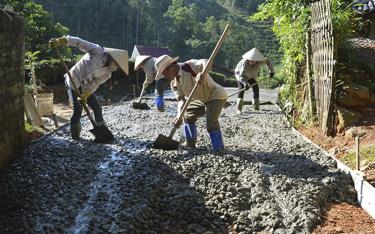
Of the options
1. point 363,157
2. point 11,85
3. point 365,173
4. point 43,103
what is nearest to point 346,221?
point 365,173

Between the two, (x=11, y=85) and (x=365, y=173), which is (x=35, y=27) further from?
(x=365, y=173)

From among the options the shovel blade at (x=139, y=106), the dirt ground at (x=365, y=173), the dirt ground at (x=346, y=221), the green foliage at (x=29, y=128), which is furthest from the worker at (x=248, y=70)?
the dirt ground at (x=346, y=221)

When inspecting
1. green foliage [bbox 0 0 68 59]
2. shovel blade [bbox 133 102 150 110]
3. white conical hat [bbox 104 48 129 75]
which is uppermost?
green foliage [bbox 0 0 68 59]

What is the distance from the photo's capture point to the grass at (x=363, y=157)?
5168mm

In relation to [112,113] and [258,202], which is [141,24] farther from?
[258,202]

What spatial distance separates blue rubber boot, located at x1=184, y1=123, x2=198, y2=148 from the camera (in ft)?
20.9

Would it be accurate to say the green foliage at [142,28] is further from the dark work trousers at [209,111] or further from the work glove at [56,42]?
the work glove at [56,42]

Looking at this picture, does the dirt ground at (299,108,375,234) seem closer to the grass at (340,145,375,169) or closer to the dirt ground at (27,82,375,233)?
the dirt ground at (27,82,375,233)

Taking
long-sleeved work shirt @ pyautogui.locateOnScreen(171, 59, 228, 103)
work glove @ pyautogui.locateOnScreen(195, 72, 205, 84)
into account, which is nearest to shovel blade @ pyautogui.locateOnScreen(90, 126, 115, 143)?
long-sleeved work shirt @ pyautogui.locateOnScreen(171, 59, 228, 103)

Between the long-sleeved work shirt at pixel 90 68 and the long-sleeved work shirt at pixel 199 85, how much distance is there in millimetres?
1197

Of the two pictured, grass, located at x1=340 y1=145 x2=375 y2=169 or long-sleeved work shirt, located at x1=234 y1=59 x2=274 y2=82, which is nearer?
grass, located at x1=340 y1=145 x2=375 y2=169

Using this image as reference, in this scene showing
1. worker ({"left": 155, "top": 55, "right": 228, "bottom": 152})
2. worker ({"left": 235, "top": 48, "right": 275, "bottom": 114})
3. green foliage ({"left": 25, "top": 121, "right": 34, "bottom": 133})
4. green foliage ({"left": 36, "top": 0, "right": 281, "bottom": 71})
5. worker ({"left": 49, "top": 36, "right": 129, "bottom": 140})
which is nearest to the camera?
worker ({"left": 155, "top": 55, "right": 228, "bottom": 152})

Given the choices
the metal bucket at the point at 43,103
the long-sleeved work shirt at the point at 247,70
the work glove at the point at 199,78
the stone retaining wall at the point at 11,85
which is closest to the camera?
the stone retaining wall at the point at 11,85

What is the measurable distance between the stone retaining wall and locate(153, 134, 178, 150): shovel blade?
6.34 feet
